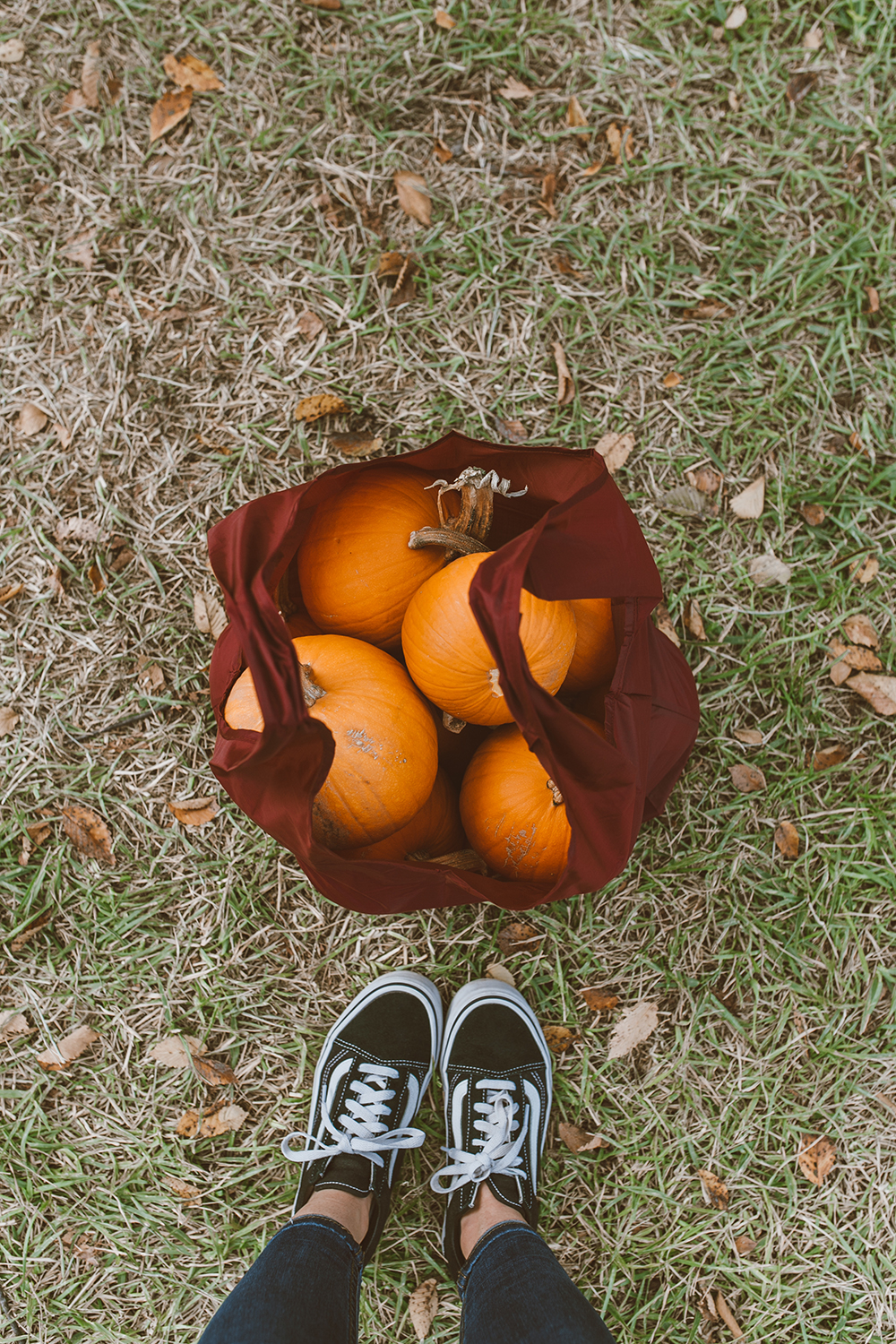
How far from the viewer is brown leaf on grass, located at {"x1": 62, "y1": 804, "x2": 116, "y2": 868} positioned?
1.97 m

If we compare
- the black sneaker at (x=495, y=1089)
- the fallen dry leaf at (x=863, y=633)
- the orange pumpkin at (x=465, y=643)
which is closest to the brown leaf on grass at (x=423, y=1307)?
the black sneaker at (x=495, y=1089)

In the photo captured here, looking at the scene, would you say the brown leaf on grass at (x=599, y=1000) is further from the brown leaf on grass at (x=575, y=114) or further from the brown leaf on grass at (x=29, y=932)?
the brown leaf on grass at (x=575, y=114)

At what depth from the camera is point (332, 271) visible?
6.68ft

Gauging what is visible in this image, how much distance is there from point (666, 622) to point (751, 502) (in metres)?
0.40

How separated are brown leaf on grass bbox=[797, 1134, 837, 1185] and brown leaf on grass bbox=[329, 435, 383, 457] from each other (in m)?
2.06

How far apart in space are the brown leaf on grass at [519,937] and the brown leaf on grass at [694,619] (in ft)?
2.82

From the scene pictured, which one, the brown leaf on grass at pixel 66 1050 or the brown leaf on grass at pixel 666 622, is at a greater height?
the brown leaf on grass at pixel 666 622

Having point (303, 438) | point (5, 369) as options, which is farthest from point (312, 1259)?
point (5, 369)

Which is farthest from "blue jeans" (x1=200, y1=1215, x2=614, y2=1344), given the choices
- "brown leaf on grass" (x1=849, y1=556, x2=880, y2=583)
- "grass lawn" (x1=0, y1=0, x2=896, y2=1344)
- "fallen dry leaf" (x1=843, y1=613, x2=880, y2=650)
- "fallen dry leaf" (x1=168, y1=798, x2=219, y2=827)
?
"brown leaf on grass" (x1=849, y1=556, x2=880, y2=583)

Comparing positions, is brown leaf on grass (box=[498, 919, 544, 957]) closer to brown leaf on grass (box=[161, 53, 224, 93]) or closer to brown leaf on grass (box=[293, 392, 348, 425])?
brown leaf on grass (box=[293, 392, 348, 425])

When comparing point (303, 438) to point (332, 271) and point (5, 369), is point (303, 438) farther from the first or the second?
point (5, 369)

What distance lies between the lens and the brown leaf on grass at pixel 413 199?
2.04 meters

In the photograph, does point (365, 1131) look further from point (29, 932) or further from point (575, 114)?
→ point (575, 114)

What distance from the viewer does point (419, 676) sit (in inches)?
56.4
